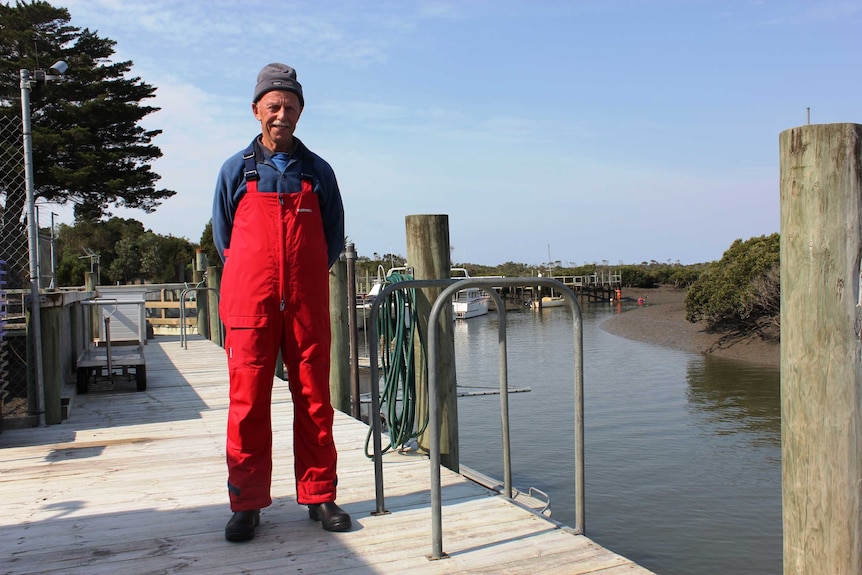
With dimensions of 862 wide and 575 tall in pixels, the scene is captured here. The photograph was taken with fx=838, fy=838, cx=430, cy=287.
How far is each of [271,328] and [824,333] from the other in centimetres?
200

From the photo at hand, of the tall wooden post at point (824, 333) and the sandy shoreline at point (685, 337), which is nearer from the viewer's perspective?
the tall wooden post at point (824, 333)

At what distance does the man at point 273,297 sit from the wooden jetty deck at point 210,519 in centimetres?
21

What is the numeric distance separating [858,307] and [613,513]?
5.77 metres

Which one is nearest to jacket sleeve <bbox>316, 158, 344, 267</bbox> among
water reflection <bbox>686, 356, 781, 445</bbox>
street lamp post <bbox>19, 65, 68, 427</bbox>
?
street lamp post <bbox>19, 65, 68, 427</bbox>

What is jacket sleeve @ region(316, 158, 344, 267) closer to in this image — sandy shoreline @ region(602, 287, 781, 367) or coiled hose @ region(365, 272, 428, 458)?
coiled hose @ region(365, 272, 428, 458)

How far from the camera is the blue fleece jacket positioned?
3359 mm

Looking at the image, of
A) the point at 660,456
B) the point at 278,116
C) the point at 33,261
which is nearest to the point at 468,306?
the point at 660,456

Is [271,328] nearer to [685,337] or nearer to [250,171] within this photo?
[250,171]

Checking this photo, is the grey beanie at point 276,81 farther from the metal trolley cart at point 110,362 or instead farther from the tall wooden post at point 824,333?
the metal trolley cart at point 110,362

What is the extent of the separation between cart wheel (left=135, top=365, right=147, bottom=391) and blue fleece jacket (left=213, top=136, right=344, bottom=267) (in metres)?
5.23

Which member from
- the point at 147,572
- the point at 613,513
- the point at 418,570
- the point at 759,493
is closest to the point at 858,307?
the point at 418,570

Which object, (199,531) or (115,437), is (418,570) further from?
(115,437)

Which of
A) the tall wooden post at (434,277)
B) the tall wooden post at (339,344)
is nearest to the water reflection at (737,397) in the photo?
the tall wooden post at (339,344)

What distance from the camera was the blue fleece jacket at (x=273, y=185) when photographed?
336cm
